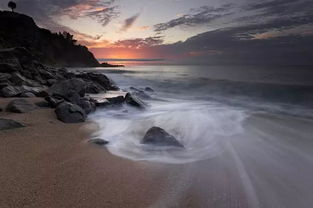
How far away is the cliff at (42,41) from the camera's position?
5680 centimetres

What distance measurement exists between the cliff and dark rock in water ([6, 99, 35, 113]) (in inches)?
1678

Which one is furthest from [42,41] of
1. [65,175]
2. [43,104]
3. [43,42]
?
[65,175]

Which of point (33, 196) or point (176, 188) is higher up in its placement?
point (33, 196)

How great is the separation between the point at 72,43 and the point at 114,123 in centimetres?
9539

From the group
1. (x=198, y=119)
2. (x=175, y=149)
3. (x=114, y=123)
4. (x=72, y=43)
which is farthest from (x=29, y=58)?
(x=72, y=43)

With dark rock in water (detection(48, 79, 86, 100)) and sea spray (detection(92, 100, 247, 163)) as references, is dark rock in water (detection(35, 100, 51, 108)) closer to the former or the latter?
dark rock in water (detection(48, 79, 86, 100))

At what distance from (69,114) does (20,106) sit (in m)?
1.40

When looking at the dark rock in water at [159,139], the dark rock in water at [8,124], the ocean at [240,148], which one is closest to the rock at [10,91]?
the ocean at [240,148]

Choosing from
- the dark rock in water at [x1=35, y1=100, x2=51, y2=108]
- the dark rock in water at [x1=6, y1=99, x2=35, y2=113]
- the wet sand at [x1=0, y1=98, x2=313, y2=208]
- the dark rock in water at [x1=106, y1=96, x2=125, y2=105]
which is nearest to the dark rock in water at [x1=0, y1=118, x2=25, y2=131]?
the wet sand at [x1=0, y1=98, x2=313, y2=208]

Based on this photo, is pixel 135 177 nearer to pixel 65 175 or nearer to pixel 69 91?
pixel 65 175

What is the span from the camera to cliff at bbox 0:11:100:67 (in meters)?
56.8

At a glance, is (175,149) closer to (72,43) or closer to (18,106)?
(18,106)

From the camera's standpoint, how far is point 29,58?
1213 centimetres

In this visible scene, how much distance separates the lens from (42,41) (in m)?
71.2
